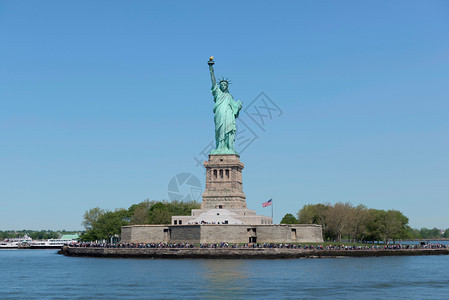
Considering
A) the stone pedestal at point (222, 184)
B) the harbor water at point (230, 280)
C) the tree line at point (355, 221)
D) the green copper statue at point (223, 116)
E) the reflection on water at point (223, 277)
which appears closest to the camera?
the harbor water at point (230, 280)

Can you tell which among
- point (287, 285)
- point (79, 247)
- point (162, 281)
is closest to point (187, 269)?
point (162, 281)

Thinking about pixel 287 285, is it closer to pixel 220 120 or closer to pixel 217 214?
pixel 217 214

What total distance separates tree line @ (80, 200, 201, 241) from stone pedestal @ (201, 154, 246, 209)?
11.5m

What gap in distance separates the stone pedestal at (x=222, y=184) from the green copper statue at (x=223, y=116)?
1.87 meters

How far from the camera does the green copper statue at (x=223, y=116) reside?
262 feet

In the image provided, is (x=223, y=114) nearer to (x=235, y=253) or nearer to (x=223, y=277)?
(x=235, y=253)

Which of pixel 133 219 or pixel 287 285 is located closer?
pixel 287 285

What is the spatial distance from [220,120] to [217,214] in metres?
14.1

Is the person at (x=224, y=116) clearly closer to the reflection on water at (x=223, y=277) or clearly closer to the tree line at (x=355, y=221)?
the tree line at (x=355, y=221)

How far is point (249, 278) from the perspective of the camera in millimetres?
44438

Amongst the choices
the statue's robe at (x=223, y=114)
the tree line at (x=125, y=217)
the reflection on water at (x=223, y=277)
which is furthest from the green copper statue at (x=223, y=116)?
the reflection on water at (x=223, y=277)

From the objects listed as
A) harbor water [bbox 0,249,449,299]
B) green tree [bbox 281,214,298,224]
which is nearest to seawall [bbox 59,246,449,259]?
harbor water [bbox 0,249,449,299]

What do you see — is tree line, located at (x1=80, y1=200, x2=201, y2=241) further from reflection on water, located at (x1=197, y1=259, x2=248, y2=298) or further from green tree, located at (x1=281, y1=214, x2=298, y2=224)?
reflection on water, located at (x1=197, y1=259, x2=248, y2=298)

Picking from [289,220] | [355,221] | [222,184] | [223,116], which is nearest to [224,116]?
[223,116]
